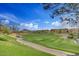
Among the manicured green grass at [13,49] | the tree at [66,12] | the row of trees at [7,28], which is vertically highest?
the tree at [66,12]

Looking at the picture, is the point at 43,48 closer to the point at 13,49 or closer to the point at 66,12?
the point at 13,49

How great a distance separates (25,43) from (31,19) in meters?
0.21

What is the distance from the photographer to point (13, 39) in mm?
1831

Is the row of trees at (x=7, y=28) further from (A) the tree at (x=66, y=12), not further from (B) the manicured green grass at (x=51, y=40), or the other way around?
(A) the tree at (x=66, y=12)

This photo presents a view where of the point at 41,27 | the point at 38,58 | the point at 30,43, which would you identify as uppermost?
the point at 41,27

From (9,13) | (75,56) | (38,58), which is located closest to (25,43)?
(38,58)

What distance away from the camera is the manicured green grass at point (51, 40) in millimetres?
1822

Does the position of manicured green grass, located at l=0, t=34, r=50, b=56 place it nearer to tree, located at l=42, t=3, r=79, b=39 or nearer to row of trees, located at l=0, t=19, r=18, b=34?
row of trees, located at l=0, t=19, r=18, b=34

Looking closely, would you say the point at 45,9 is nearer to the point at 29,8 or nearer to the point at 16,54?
the point at 29,8

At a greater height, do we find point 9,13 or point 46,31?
point 9,13

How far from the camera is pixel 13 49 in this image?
5.93ft

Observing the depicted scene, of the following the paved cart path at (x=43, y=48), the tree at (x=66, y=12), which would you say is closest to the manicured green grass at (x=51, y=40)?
the paved cart path at (x=43, y=48)

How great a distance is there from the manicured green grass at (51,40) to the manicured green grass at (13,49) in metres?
0.08

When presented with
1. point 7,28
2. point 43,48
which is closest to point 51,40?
point 43,48
